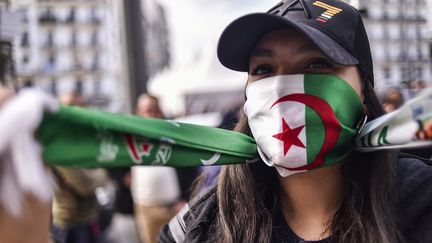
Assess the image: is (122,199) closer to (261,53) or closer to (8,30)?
(8,30)

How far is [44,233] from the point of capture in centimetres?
71

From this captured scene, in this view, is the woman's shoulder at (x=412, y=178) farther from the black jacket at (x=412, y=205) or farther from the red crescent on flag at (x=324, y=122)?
the red crescent on flag at (x=324, y=122)

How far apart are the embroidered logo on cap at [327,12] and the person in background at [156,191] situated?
8.50 ft

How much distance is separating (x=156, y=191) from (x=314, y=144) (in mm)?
2701

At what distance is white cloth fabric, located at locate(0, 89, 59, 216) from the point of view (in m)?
0.64

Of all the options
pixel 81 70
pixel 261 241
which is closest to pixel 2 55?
pixel 261 241

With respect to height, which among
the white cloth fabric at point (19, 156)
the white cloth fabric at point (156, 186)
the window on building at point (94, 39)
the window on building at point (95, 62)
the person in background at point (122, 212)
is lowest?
the window on building at point (95, 62)

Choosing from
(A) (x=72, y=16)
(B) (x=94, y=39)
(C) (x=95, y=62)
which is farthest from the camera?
(C) (x=95, y=62)

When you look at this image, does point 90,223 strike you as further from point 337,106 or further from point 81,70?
point 81,70

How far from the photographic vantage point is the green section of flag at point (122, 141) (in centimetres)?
76

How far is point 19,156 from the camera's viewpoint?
649 mm

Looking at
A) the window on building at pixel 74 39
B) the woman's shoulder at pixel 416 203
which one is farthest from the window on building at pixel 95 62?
the woman's shoulder at pixel 416 203

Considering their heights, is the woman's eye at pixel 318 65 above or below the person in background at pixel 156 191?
above

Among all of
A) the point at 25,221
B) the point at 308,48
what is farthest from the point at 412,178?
the point at 25,221
